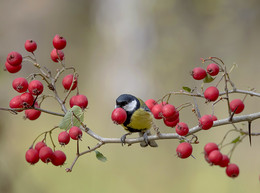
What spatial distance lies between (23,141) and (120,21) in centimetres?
247

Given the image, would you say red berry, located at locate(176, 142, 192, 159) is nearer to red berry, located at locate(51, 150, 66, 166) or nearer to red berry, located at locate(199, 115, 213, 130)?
red berry, located at locate(199, 115, 213, 130)

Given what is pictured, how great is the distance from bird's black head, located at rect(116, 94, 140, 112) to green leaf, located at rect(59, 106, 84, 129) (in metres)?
0.82

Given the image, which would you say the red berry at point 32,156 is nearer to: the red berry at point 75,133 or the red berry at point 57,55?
the red berry at point 75,133

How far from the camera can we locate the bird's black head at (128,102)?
7.57 ft

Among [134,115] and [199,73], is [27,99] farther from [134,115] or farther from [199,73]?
[134,115]

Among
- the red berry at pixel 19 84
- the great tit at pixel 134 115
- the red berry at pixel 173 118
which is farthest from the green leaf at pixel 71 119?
the great tit at pixel 134 115

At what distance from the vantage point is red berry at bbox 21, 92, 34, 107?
1526 mm

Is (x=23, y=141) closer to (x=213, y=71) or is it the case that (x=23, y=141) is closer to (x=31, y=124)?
(x=31, y=124)

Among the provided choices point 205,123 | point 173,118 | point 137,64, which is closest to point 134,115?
point 173,118

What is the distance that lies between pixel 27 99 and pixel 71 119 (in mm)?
210

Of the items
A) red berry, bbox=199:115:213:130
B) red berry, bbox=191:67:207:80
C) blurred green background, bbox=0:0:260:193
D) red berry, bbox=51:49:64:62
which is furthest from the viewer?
blurred green background, bbox=0:0:260:193

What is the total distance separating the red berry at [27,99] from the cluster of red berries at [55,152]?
0.58 feet

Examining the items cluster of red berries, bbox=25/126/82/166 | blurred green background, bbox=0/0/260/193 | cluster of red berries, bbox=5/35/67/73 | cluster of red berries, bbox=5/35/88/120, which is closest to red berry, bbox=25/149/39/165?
cluster of red berries, bbox=25/126/82/166

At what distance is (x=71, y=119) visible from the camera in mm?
1450
